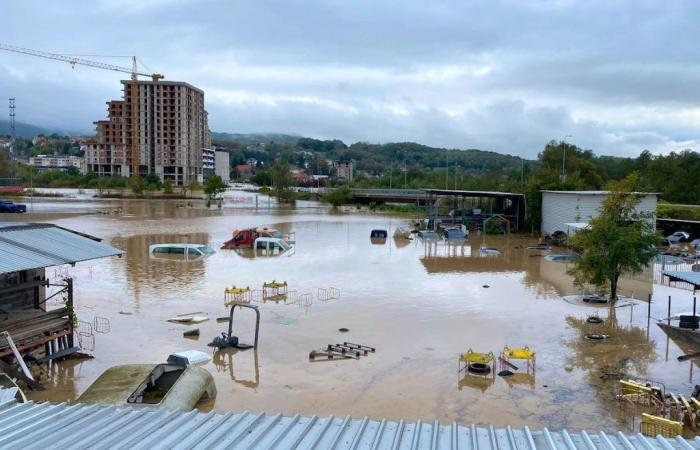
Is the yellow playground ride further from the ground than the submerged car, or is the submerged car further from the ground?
the submerged car

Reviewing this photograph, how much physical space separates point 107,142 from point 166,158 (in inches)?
697

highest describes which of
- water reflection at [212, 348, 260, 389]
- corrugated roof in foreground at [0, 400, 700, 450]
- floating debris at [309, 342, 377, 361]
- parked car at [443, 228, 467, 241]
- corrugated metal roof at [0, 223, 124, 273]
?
corrugated metal roof at [0, 223, 124, 273]

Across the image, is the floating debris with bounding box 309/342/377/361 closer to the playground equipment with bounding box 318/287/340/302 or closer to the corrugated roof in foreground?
the playground equipment with bounding box 318/287/340/302

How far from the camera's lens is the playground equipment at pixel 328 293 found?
87.8ft

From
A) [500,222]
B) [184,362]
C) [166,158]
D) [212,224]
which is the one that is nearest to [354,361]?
[184,362]

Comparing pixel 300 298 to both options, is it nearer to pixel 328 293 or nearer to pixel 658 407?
pixel 328 293

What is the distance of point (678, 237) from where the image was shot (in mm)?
49656

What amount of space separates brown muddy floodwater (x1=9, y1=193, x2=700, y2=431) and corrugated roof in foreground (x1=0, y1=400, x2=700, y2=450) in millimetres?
7796

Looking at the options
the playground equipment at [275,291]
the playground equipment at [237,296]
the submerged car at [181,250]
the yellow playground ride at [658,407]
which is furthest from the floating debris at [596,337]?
the submerged car at [181,250]

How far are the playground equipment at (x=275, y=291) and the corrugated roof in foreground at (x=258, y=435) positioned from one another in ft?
65.0

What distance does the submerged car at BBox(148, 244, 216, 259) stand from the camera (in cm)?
3969

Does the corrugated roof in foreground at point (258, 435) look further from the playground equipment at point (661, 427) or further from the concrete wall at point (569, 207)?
the concrete wall at point (569, 207)

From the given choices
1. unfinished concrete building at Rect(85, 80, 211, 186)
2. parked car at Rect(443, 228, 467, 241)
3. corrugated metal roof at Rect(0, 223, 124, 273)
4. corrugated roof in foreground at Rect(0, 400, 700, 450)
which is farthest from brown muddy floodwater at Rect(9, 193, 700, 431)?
unfinished concrete building at Rect(85, 80, 211, 186)

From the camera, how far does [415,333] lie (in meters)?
21.1
